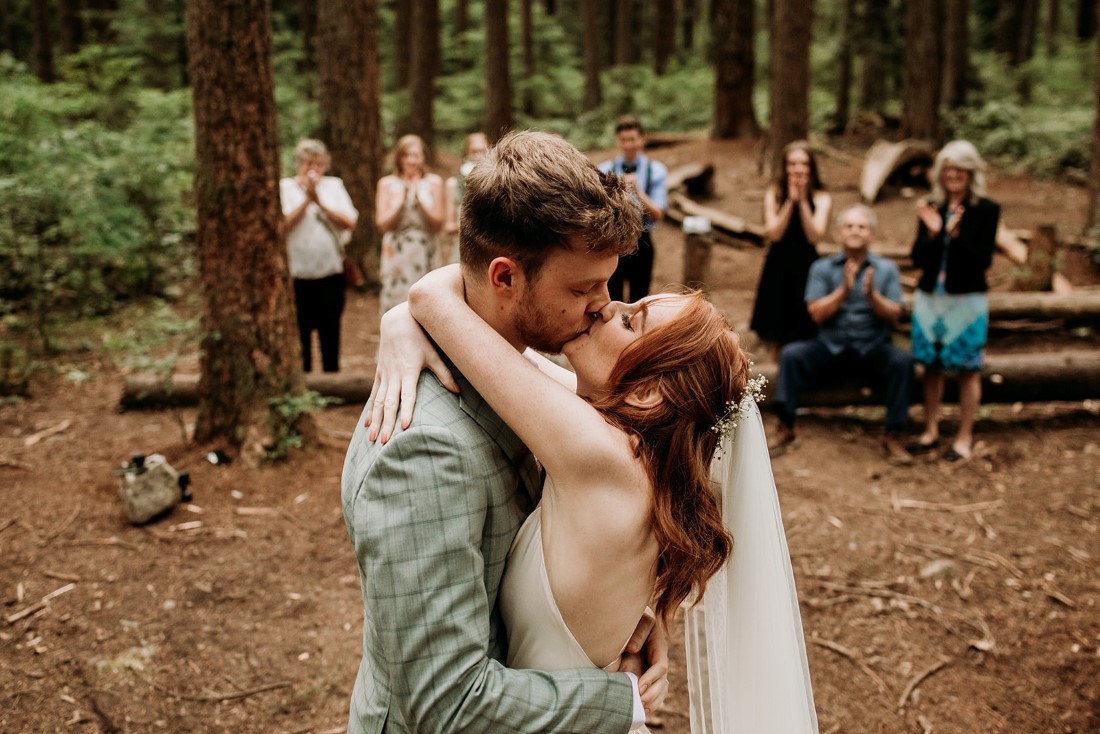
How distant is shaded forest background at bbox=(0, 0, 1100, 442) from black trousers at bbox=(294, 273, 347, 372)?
145 cm

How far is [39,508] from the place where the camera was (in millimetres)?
5145

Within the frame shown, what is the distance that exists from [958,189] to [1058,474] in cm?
222

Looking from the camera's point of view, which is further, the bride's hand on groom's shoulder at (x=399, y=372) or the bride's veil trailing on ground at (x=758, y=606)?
the bride's veil trailing on ground at (x=758, y=606)

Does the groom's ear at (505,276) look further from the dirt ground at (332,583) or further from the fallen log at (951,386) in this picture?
Answer: the fallen log at (951,386)

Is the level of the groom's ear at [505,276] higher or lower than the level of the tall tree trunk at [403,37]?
lower

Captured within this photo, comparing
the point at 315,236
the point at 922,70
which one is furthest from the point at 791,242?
the point at 922,70

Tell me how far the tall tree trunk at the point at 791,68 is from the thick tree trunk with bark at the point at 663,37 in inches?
505

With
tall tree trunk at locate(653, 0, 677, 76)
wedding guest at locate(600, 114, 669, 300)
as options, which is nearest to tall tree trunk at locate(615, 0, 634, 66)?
tall tree trunk at locate(653, 0, 677, 76)

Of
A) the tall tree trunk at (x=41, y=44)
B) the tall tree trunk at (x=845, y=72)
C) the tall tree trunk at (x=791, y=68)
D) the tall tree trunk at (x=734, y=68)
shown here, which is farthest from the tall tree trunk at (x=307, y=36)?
the tall tree trunk at (x=791, y=68)

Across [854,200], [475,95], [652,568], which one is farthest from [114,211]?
[475,95]

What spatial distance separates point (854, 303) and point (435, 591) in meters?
5.84

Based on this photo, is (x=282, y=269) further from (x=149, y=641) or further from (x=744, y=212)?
(x=744, y=212)

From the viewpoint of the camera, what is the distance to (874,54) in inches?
784

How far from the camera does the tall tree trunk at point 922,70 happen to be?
14.3 metres
